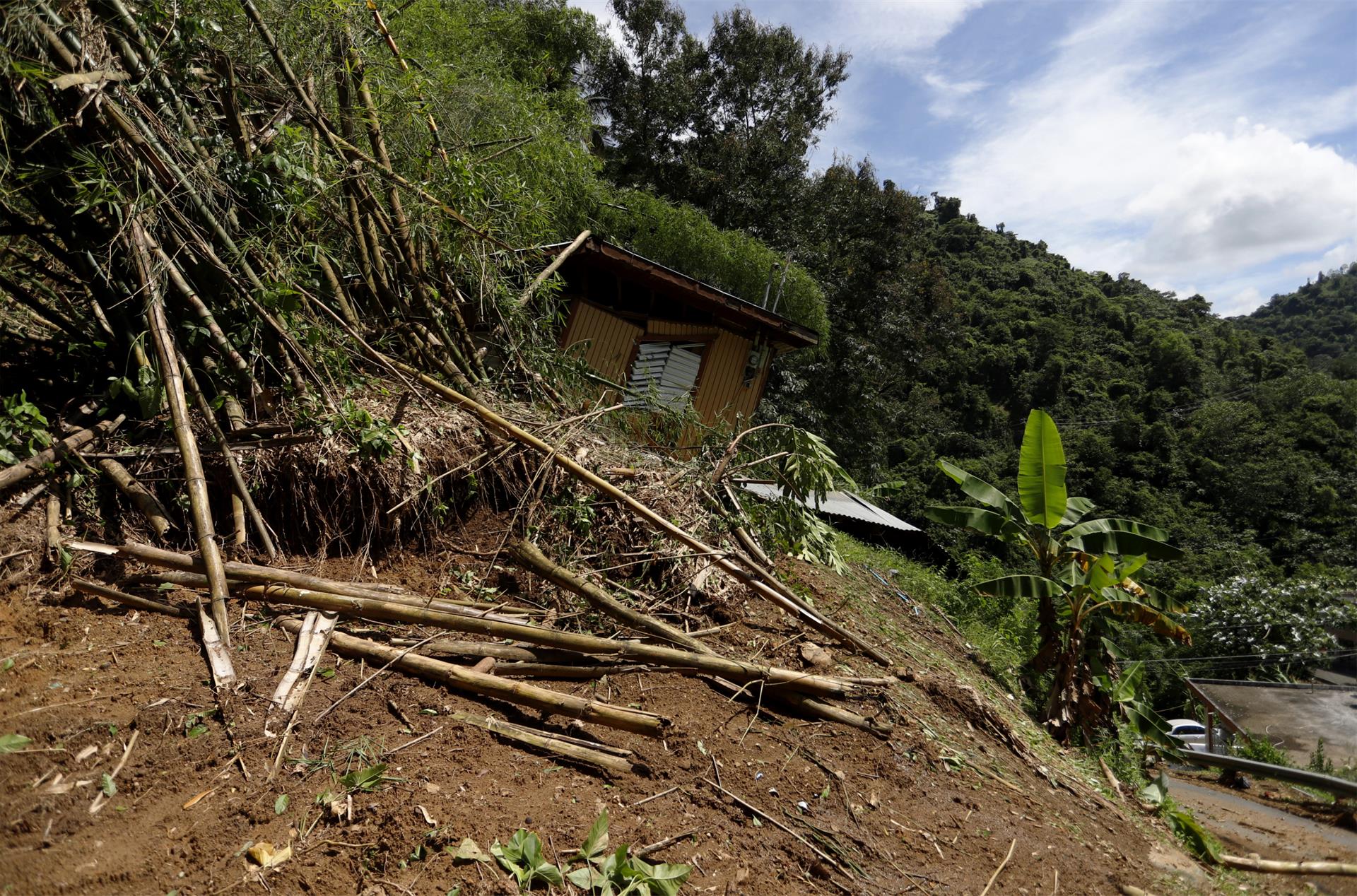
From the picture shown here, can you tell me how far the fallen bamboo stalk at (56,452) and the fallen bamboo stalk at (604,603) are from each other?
2071 mm

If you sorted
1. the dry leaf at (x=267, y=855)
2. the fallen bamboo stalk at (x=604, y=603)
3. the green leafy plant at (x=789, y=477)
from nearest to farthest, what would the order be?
the dry leaf at (x=267, y=855) → the fallen bamboo stalk at (x=604, y=603) → the green leafy plant at (x=789, y=477)

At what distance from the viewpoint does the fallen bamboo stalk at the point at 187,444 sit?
125 inches

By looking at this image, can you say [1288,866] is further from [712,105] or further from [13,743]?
[712,105]

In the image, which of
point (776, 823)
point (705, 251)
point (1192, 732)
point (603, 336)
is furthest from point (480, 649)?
point (1192, 732)

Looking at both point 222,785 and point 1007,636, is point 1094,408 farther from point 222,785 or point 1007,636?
point 222,785

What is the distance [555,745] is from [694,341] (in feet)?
30.3

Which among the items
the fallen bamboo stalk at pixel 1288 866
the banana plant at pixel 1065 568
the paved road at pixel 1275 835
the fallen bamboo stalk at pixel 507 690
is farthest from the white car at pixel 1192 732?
the fallen bamboo stalk at pixel 507 690

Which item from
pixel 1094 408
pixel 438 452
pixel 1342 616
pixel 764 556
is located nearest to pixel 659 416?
pixel 764 556

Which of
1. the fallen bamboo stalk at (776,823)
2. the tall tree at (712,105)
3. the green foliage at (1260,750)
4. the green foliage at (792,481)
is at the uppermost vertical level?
the tall tree at (712,105)

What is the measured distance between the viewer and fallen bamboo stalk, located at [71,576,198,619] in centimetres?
321

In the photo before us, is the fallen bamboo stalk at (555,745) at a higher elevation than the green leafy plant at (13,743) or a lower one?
higher

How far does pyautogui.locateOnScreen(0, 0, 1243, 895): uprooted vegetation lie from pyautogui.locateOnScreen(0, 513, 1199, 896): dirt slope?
0.05 feet

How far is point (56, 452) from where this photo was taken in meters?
3.46

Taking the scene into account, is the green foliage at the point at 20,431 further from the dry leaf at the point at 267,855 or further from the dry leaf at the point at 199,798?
the dry leaf at the point at 267,855
